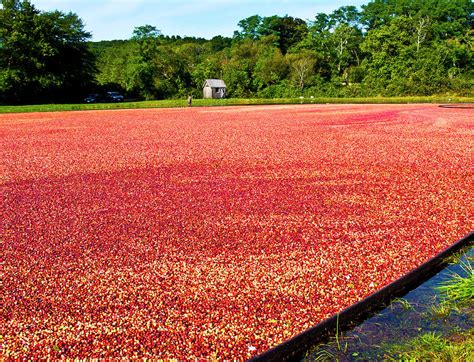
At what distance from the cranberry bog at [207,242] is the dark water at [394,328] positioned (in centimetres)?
26

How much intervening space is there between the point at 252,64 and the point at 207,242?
172 feet

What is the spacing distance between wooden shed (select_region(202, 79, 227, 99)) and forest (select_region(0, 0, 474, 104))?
109 cm

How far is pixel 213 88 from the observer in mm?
53375

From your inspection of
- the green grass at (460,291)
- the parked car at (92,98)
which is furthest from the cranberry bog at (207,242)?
the parked car at (92,98)

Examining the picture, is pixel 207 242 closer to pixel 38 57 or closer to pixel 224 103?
pixel 224 103

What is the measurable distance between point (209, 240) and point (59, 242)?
1615 mm

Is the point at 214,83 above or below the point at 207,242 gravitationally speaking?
above

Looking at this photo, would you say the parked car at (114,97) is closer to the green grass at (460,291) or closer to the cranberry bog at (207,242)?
the cranberry bog at (207,242)

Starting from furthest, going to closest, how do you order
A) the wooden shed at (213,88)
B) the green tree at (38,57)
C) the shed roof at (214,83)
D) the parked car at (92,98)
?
1. the shed roof at (214,83)
2. the wooden shed at (213,88)
3. the parked car at (92,98)
4. the green tree at (38,57)

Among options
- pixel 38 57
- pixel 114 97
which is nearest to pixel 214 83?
pixel 114 97

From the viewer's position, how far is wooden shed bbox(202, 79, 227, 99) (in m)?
53.0

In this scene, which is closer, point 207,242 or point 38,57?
point 207,242

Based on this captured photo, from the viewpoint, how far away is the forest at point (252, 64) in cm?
4481

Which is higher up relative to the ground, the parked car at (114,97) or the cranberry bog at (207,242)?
the parked car at (114,97)
